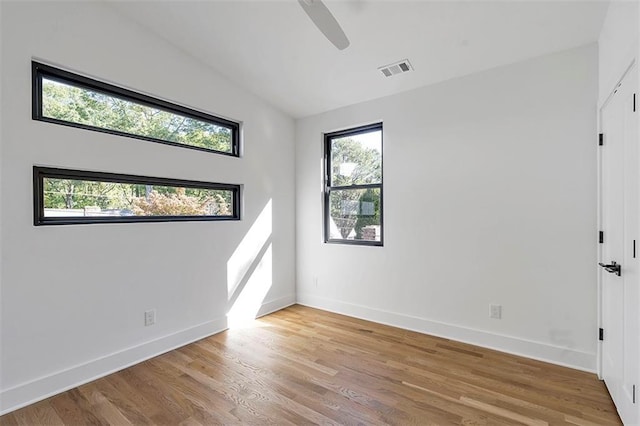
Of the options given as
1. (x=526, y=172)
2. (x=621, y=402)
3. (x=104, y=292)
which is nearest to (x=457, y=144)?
(x=526, y=172)

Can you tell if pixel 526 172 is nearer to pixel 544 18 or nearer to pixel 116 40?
pixel 544 18

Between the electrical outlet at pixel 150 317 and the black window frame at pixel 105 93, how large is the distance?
5.08 feet

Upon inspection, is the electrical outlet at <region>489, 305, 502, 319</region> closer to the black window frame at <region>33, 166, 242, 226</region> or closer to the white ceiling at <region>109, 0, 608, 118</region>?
the white ceiling at <region>109, 0, 608, 118</region>

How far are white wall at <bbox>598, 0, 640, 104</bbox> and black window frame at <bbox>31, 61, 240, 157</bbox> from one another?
10.7 feet

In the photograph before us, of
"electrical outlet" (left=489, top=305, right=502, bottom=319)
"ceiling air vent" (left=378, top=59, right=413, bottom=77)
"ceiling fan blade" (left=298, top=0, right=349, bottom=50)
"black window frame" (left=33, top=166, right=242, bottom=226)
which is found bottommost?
"electrical outlet" (left=489, top=305, right=502, bottom=319)

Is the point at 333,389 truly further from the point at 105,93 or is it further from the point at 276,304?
the point at 105,93

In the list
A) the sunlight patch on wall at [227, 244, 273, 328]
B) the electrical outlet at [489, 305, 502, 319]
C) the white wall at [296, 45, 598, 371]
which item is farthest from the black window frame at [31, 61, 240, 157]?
the electrical outlet at [489, 305, 502, 319]

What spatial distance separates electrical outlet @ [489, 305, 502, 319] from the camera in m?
2.80

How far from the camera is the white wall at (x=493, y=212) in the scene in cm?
247

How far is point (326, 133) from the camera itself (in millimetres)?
4070

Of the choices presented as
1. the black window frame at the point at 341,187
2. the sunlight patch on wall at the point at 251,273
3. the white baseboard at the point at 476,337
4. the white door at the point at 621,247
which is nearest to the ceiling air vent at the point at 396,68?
the black window frame at the point at 341,187

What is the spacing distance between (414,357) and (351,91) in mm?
2810

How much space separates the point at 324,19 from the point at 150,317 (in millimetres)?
2758

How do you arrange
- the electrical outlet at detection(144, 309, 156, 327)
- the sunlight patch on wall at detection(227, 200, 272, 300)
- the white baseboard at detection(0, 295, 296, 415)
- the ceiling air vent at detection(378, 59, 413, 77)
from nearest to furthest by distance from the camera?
the white baseboard at detection(0, 295, 296, 415) → the electrical outlet at detection(144, 309, 156, 327) → the ceiling air vent at detection(378, 59, 413, 77) → the sunlight patch on wall at detection(227, 200, 272, 300)
